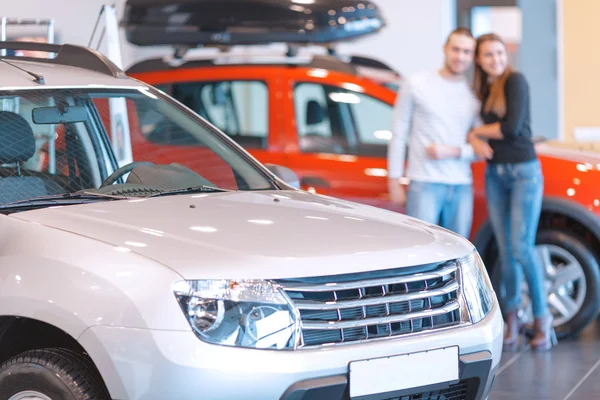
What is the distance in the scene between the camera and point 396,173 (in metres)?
5.77

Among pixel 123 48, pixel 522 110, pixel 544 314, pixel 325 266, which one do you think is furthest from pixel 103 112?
pixel 123 48

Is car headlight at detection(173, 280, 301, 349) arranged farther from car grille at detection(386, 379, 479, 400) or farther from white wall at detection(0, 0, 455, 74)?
white wall at detection(0, 0, 455, 74)

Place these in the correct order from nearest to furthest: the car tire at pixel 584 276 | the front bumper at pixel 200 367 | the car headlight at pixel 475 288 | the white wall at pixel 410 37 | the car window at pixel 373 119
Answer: the front bumper at pixel 200 367, the car headlight at pixel 475 288, the car tire at pixel 584 276, the car window at pixel 373 119, the white wall at pixel 410 37

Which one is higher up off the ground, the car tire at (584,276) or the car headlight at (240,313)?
the car headlight at (240,313)

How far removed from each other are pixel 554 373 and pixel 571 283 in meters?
0.91

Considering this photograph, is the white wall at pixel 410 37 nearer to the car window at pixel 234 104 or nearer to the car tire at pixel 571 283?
the car window at pixel 234 104

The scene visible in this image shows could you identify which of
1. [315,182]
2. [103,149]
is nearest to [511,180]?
[315,182]

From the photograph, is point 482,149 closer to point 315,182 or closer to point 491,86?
point 491,86

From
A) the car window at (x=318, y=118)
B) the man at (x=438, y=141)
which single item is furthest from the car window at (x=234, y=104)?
the man at (x=438, y=141)

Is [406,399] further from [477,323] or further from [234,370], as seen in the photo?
[234,370]

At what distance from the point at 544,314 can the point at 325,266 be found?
3041 millimetres

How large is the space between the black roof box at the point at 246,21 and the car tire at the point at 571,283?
1.67m

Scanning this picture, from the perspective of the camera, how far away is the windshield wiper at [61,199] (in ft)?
11.6

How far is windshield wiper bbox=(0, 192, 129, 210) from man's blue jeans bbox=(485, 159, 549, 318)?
2565 millimetres
